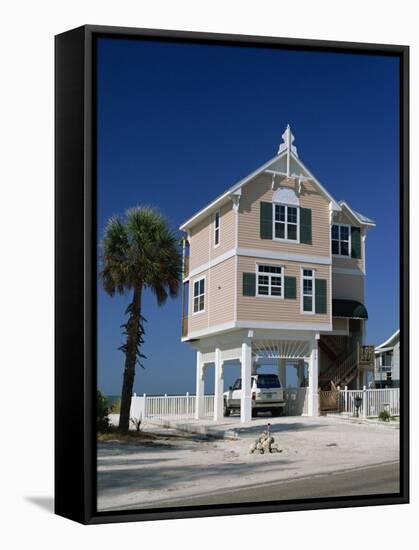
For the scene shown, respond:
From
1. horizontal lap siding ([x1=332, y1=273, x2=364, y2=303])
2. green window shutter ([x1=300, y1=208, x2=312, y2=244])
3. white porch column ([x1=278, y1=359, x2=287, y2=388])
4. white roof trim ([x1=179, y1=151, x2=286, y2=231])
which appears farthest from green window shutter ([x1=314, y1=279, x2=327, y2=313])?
white roof trim ([x1=179, y1=151, x2=286, y2=231])

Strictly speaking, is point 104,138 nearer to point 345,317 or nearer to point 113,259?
point 113,259

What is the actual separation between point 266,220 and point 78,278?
365 centimetres

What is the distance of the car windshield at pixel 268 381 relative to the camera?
1784 cm

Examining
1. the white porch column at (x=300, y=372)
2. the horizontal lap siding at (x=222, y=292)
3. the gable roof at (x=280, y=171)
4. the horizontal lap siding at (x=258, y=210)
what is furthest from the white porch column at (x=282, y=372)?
the gable roof at (x=280, y=171)

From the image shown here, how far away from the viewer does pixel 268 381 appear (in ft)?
59.0

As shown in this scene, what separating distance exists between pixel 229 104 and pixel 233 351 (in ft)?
12.6

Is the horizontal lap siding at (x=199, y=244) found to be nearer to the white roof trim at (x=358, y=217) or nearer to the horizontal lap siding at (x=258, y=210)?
the horizontal lap siding at (x=258, y=210)

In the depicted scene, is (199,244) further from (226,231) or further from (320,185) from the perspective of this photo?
(320,185)

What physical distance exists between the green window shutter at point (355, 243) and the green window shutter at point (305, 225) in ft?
2.32

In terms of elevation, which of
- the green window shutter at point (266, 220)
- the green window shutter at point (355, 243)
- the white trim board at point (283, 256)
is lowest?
the white trim board at point (283, 256)

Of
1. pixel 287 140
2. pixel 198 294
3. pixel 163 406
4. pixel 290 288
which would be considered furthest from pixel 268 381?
pixel 287 140

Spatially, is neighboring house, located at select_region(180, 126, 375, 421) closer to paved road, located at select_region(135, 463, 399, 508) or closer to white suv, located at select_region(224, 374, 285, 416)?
white suv, located at select_region(224, 374, 285, 416)

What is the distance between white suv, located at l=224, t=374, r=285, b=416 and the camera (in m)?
17.6

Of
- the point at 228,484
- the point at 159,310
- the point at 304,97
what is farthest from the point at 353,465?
the point at 304,97
